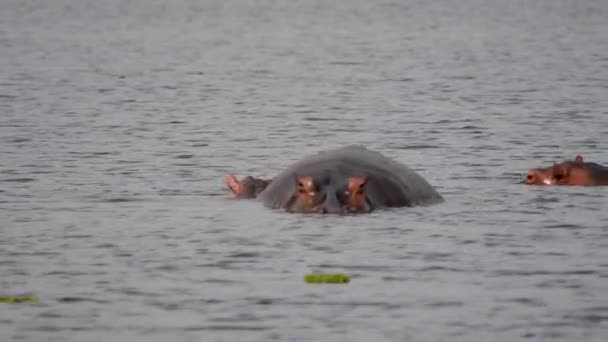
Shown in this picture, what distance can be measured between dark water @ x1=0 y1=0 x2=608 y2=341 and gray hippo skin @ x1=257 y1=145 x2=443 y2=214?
0.19 metres

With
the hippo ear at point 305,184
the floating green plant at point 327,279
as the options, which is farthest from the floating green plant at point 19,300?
the hippo ear at point 305,184

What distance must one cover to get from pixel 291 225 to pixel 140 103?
1862 centimetres

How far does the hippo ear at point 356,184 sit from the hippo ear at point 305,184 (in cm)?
38

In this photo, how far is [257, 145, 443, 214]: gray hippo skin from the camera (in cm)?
1905

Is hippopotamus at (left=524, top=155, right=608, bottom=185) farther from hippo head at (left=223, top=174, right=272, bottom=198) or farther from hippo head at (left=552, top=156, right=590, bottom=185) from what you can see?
hippo head at (left=223, top=174, right=272, bottom=198)

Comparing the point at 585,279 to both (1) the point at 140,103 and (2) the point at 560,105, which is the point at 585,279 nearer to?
(2) the point at 560,105

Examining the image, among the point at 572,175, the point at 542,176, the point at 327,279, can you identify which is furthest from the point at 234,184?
the point at 327,279

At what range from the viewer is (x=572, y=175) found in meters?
22.2

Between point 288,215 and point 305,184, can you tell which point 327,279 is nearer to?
point 305,184

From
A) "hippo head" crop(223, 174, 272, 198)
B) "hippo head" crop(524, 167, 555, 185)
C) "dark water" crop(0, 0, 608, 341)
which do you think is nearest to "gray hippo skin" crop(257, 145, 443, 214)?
"dark water" crop(0, 0, 608, 341)

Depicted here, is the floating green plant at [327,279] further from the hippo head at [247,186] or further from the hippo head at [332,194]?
the hippo head at [247,186]

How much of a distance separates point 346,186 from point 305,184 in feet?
1.45

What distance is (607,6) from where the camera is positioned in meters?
103

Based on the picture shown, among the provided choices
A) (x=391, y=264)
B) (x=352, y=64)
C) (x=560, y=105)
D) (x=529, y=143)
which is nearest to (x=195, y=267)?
(x=391, y=264)
